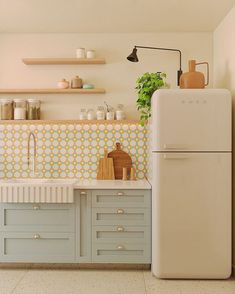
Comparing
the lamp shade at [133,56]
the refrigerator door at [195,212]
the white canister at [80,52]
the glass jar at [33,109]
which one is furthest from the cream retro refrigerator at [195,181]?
the glass jar at [33,109]

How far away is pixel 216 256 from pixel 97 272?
1087mm

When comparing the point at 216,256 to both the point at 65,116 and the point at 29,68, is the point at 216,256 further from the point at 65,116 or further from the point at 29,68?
the point at 29,68

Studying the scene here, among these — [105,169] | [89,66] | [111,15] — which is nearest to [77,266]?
[105,169]

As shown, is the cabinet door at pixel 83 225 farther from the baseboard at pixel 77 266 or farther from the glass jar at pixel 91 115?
the glass jar at pixel 91 115

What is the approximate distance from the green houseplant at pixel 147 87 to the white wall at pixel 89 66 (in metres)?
0.30

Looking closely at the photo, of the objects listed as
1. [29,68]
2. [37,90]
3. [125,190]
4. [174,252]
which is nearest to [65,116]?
[37,90]

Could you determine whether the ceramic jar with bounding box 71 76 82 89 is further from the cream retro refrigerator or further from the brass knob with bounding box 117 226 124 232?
the brass knob with bounding box 117 226 124 232

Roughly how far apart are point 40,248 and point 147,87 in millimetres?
1865

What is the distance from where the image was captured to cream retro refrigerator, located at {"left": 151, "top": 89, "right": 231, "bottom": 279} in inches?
125

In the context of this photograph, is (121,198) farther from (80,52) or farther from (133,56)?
(80,52)

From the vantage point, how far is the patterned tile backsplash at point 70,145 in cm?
407

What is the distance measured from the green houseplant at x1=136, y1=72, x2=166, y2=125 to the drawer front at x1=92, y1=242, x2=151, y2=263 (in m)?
1.28

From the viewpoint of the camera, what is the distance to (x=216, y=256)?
317 centimetres

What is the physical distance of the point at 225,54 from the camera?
3.65m
